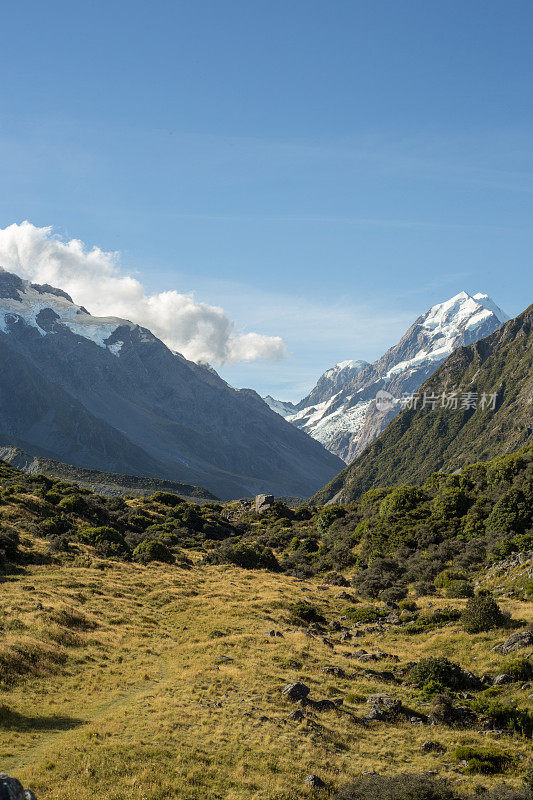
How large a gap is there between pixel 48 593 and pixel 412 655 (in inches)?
1190

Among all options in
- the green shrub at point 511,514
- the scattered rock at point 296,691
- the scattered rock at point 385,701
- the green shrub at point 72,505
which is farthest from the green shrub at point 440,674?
the green shrub at point 72,505

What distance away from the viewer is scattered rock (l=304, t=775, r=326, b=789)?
19.7 m

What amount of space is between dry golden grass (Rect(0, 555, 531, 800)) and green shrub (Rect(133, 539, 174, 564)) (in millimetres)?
18675

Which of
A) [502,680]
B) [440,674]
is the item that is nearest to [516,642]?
[502,680]

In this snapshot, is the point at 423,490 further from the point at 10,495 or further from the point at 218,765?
the point at 218,765

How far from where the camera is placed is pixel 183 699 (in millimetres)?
27344

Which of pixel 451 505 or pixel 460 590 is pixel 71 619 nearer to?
pixel 460 590

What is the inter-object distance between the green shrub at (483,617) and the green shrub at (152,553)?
4394 cm

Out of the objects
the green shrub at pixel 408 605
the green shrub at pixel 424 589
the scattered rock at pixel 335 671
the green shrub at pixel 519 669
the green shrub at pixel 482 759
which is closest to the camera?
the green shrub at pixel 482 759

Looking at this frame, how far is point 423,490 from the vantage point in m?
93.6

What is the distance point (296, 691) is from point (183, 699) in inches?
249

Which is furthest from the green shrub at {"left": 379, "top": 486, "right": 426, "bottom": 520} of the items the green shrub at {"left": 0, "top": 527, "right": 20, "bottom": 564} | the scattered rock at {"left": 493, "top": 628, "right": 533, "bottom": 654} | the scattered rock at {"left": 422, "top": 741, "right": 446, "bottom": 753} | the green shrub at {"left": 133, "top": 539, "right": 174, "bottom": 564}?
the scattered rock at {"left": 422, "top": 741, "right": 446, "bottom": 753}

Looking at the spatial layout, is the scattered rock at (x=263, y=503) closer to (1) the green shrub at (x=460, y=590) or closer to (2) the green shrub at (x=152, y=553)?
(2) the green shrub at (x=152, y=553)

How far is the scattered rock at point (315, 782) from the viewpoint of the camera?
64.7ft
